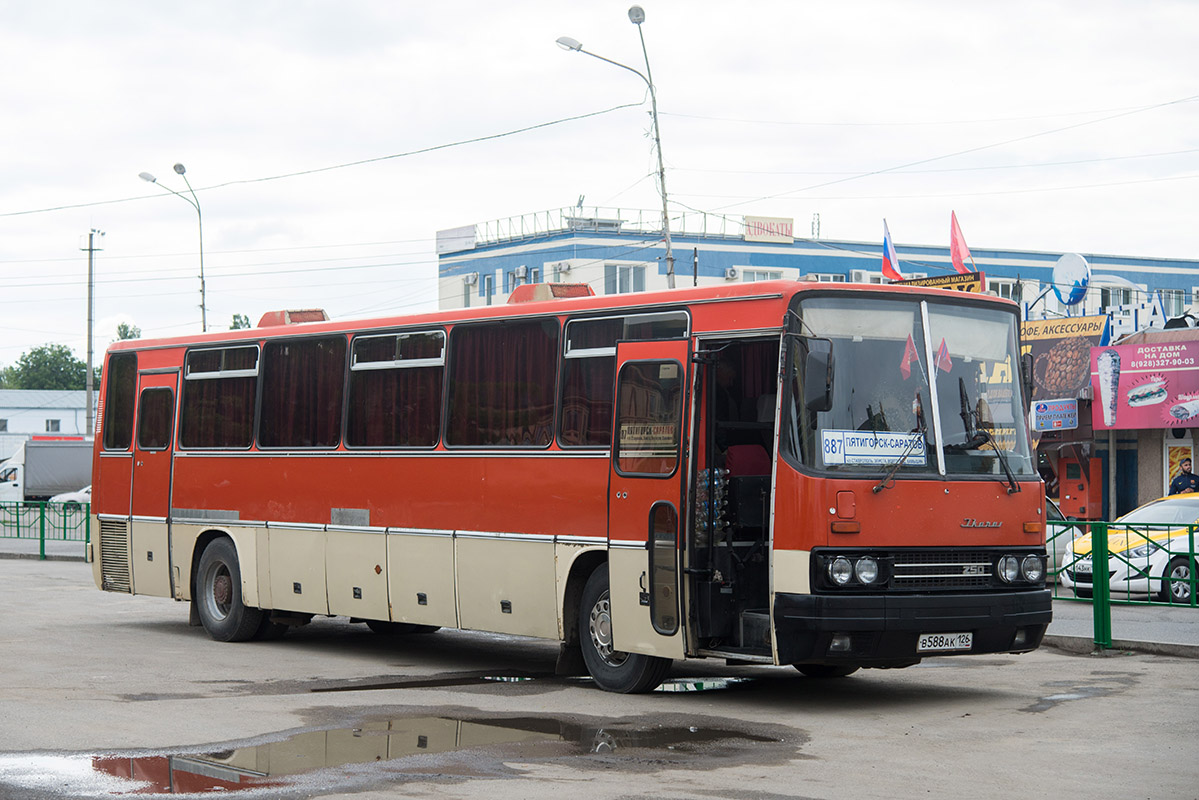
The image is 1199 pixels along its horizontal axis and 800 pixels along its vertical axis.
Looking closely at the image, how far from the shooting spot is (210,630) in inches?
672

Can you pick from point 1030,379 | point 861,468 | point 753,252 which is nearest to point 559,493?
point 861,468

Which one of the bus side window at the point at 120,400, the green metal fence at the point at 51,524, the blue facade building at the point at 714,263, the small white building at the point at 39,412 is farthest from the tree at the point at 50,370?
the bus side window at the point at 120,400

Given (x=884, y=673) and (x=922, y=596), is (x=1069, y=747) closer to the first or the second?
(x=922, y=596)

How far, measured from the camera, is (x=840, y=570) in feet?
35.5

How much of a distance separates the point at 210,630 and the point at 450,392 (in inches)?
197

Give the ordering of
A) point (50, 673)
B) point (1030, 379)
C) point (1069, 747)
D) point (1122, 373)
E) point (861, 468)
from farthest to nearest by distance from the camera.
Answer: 1. point (1122, 373)
2. point (50, 673)
3. point (1030, 379)
4. point (861, 468)
5. point (1069, 747)

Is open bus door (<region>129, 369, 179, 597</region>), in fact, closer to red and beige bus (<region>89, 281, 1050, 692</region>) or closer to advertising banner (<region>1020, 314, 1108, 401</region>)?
red and beige bus (<region>89, 281, 1050, 692</region>)

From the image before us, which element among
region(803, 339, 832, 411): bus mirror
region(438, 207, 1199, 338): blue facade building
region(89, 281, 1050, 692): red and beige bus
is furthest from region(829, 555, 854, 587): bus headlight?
region(438, 207, 1199, 338): blue facade building

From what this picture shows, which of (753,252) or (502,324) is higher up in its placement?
(753,252)

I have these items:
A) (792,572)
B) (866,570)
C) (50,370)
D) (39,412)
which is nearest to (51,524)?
(792,572)

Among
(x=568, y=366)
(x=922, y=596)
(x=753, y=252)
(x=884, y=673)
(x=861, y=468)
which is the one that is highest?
(x=753, y=252)

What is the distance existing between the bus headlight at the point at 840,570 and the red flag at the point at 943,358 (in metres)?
1.73

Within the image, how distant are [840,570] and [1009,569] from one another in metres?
1.59

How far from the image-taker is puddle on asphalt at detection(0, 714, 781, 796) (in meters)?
8.41
